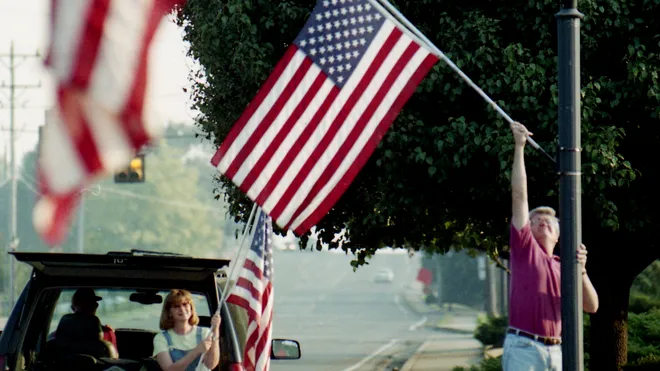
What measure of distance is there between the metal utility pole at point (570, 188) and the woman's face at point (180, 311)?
2.25 metres

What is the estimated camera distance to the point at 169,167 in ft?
383

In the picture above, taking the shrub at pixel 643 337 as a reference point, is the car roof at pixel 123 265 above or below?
above

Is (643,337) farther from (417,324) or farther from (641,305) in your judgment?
(417,324)

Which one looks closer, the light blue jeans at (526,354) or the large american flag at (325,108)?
the light blue jeans at (526,354)

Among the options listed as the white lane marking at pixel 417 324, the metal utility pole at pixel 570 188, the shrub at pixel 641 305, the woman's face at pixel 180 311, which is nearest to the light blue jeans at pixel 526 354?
the metal utility pole at pixel 570 188

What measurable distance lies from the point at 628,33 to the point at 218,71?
4358 mm

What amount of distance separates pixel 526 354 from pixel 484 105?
5981 millimetres

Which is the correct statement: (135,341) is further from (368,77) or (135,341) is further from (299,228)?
(368,77)

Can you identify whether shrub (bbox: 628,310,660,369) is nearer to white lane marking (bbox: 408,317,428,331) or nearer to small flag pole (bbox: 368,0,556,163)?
small flag pole (bbox: 368,0,556,163)

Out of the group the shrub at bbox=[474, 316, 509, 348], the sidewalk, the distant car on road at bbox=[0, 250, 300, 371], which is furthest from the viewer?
the shrub at bbox=[474, 316, 509, 348]

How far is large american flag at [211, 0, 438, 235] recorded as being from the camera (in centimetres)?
870

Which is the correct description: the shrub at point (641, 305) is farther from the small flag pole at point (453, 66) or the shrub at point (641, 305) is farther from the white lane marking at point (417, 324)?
the white lane marking at point (417, 324)

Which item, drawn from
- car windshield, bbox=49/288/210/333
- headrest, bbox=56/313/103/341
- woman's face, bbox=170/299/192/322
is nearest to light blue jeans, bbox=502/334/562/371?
woman's face, bbox=170/299/192/322

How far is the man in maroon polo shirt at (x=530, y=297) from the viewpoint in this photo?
25.1 ft
